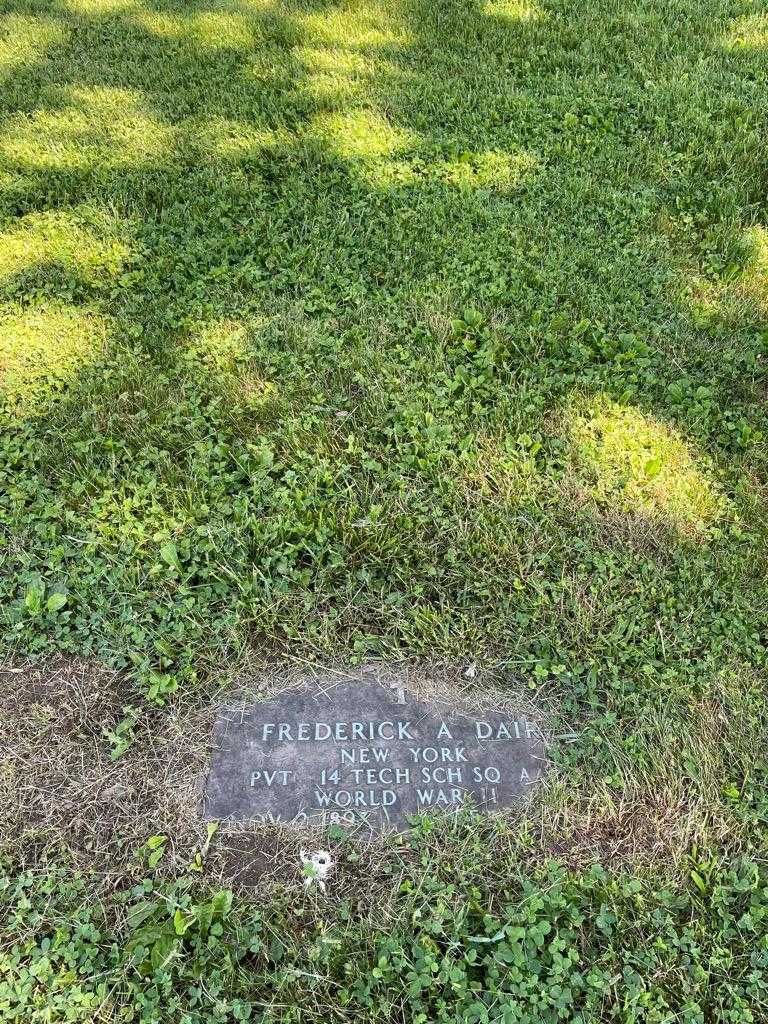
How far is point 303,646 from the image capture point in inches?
117

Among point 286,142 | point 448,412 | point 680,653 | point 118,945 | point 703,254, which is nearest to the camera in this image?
point 118,945

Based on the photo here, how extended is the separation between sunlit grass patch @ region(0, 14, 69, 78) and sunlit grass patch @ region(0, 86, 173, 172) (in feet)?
2.19

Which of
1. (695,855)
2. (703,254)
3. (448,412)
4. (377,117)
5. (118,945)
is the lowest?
(118,945)

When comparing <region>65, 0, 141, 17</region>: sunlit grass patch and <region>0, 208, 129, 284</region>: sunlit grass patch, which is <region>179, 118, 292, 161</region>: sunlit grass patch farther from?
<region>65, 0, 141, 17</region>: sunlit grass patch

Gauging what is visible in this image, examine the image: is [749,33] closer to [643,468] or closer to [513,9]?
[513,9]

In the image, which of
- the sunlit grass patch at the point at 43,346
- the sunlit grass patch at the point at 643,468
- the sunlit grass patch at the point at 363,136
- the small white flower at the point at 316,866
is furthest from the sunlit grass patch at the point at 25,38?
the small white flower at the point at 316,866

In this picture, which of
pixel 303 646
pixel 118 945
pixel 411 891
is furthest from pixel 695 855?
pixel 118 945

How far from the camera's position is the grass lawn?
2309 mm

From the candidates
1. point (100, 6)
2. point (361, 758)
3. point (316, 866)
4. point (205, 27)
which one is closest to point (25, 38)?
point (100, 6)

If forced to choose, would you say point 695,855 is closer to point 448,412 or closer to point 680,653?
point 680,653

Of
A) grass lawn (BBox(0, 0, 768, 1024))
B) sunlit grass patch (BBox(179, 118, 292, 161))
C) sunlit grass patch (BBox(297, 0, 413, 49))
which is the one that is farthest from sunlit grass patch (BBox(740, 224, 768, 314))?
sunlit grass patch (BBox(297, 0, 413, 49))

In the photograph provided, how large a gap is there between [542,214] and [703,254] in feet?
2.98

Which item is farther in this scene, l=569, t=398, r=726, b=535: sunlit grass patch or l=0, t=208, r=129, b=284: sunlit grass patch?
l=0, t=208, r=129, b=284: sunlit grass patch

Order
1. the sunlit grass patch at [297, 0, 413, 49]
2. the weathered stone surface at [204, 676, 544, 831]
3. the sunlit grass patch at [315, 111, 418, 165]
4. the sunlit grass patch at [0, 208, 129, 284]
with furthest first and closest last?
1. the sunlit grass patch at [297, 0, 413, 49]
2. the sunlit grass patch at [315, 111, 418, 165]
3. the sunlit grass patch at [0, 208, 129, 284]
4. the weathered stone surface at [204, 676, 544, 831]
